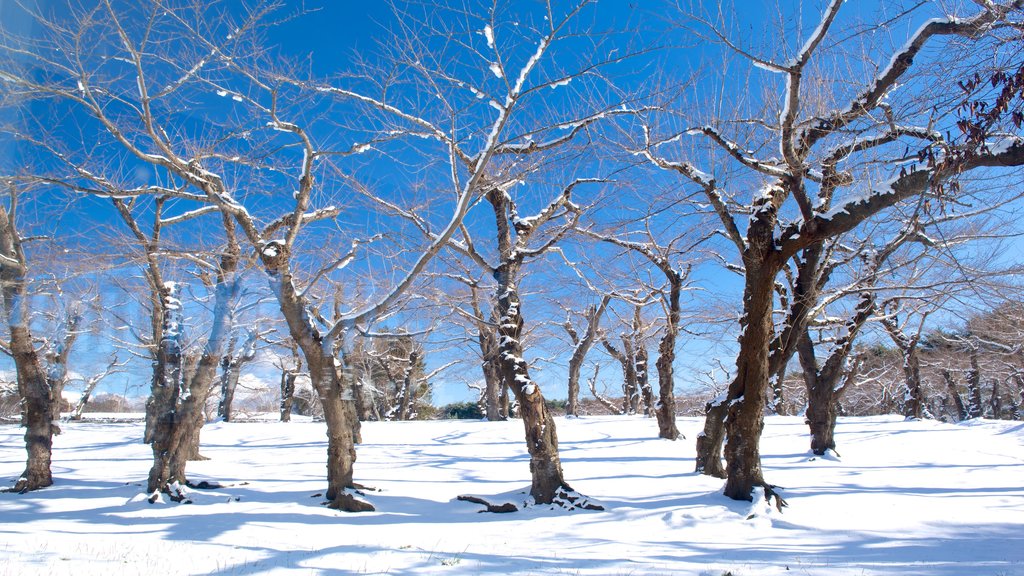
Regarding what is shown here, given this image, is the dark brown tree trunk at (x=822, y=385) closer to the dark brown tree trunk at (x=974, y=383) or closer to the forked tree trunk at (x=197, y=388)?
the forked tree trunk at (x=197, y=388)

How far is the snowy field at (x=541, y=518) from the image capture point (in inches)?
194

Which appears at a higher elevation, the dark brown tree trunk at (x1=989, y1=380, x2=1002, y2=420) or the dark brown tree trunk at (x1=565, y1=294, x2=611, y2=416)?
the dark brown tree trunk at (x1=565, y1=294, x2=611, y2=416)

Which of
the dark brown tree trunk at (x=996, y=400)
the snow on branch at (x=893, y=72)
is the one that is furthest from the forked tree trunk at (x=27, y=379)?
the dark brown tree trunk at (x=996, y=400)

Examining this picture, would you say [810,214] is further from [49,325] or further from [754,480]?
[49,325]

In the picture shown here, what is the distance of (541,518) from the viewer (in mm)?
7367

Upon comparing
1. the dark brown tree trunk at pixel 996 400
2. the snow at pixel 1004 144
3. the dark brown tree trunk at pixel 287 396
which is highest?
the snow at pixel 1004 144

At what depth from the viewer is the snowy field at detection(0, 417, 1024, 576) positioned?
16.2 feet

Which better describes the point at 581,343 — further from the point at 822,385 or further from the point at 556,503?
the point at 556,503

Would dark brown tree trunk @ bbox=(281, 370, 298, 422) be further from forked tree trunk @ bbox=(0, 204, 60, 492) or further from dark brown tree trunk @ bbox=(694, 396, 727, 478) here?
dark brown tree trunk @ bbox=(694, 396, 727, 478)

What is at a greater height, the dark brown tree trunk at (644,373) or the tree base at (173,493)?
the dark brown tree trunk at (644,373)

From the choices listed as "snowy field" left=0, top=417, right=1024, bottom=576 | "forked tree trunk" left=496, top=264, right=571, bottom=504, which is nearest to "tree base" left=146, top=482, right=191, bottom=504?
"snowy field" left=0, top=417, right=1024, bottom=576

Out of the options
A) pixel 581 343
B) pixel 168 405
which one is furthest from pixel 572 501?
pixel 581 343

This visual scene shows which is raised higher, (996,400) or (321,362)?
(321,362)

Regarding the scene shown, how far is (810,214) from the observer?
7.23 meters
